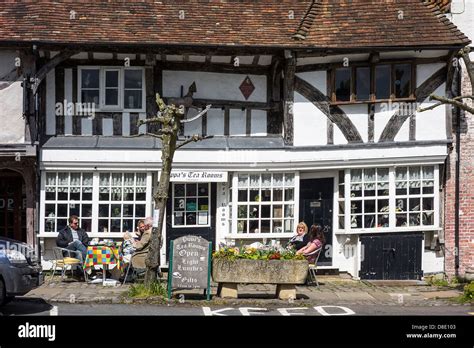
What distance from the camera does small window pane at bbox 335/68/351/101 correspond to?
2003cm

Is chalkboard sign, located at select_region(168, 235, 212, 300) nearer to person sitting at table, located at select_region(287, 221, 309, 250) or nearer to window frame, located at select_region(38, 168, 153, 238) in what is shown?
person sitting at table, located at select_region(287, 221, 309, 250)

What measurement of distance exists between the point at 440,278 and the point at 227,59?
24.4 ft

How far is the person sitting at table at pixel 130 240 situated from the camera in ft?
62.4

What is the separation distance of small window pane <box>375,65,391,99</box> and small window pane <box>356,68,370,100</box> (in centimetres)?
21

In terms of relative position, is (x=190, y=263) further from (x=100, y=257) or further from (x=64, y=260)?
(x=64, y=260)

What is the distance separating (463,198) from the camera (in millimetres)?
19938

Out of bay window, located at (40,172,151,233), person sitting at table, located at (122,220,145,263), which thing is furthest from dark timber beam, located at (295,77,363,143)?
person sitting at table, located at (122,220,145,263)

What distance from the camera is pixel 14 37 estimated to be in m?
19.0

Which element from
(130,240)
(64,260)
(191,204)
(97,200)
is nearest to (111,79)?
(97,200)

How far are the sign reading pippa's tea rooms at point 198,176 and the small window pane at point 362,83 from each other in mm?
3794

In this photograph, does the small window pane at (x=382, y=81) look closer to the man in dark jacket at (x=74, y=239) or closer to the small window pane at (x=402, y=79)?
the small window pane at (x=402, y=79)

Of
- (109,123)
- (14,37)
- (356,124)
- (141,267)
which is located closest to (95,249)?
(141,267)

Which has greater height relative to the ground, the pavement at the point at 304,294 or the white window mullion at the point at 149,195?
the white window mullion at the point at 149,195

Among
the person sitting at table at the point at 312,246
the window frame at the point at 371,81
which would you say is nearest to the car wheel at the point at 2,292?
the person sitting at table at the point at 312,246
